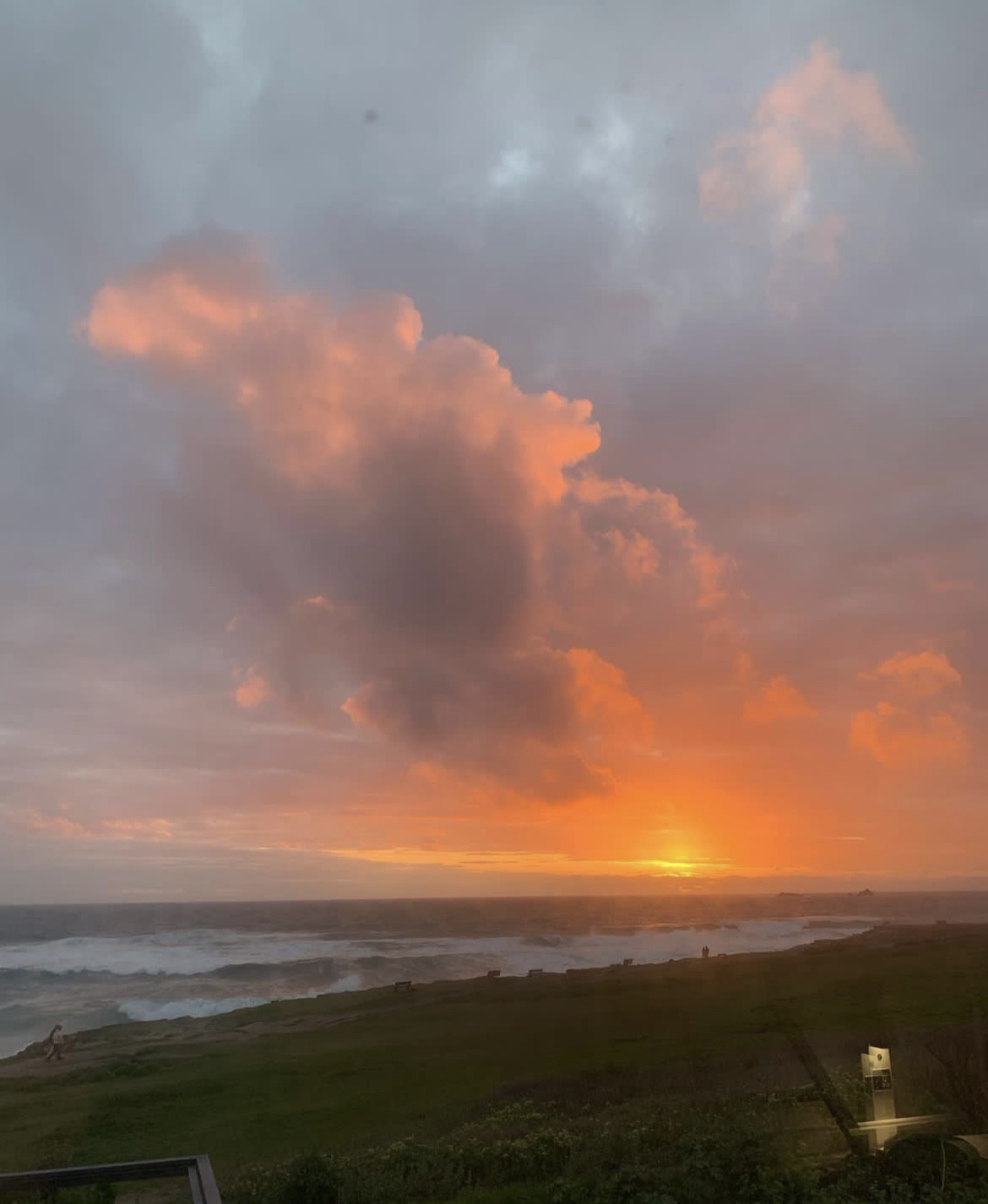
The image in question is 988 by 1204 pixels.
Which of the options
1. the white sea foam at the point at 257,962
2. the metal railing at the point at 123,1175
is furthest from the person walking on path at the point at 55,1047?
the metal railing at the point at 123,1175

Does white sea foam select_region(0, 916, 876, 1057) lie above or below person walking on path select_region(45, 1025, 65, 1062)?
below

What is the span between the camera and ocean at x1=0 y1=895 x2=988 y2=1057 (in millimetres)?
58156

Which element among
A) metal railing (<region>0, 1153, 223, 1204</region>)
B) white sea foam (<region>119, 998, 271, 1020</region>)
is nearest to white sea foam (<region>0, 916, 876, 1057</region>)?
white sea foam (<region>119, 998, 271, 1020</region>)

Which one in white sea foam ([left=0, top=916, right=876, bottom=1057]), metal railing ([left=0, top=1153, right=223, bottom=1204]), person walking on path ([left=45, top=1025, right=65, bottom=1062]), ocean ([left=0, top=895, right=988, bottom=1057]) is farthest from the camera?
ocean ([left=0, top=895, right=988, bottom=1057])

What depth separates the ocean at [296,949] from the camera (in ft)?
191

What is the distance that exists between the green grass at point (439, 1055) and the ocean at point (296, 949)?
1770cm

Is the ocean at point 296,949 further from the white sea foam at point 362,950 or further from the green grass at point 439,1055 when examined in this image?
the green grass at point 439,1055

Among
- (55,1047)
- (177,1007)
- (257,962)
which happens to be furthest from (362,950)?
(55,1047)

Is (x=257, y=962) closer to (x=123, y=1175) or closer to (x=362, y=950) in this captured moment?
(x=362, y=950)

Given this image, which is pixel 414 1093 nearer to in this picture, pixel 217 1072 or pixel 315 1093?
pixel 315 1093

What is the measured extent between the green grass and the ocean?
58.1ft

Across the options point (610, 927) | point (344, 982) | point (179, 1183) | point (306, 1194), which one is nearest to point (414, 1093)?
point (306, 1194)

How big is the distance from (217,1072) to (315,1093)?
625 centimetres

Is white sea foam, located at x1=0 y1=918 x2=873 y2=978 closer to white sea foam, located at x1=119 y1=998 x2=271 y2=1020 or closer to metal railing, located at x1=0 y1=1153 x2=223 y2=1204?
white sea foam, located at x1=119 y1=998 x2=271 y2=1020
